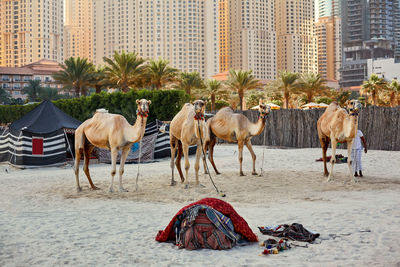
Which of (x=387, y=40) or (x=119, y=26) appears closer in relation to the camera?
(x=119, y=26)

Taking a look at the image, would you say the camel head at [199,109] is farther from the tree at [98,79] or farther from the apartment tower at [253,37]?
the apartment tower at [253,37]

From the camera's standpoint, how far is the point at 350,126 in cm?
1203

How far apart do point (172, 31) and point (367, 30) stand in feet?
226

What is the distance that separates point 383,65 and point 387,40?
127 ft

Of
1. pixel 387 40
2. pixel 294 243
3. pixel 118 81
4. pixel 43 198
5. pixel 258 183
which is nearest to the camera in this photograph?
pixel 294 243

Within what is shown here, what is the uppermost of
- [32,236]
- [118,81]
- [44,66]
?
[44,66]

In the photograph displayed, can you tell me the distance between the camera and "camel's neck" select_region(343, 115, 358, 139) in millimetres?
11945

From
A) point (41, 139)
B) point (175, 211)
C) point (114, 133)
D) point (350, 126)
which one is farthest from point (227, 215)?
point (41, 139)

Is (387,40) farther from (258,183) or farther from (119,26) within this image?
(258,183)

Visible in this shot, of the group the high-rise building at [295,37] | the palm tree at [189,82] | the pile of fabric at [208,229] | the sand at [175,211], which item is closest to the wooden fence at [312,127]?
the sand at [175,211]

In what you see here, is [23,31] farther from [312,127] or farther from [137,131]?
[137,131]

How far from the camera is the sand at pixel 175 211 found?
585cm

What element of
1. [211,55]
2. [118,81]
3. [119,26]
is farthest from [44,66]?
[118,81]

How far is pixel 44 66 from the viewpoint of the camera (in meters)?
121
